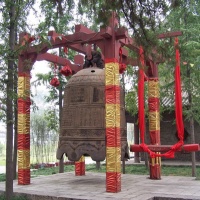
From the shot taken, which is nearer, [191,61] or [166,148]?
[166,148]

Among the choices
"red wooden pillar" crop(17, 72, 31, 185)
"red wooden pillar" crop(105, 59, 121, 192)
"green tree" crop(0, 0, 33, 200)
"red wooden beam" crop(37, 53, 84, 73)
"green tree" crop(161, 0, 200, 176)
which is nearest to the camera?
"green tree" crop(0, 0, 33, 200)

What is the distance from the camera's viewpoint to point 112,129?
22.0 feet

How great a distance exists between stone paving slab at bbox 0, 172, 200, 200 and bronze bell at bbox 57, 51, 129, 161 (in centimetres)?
73

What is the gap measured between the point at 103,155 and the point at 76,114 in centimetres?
107

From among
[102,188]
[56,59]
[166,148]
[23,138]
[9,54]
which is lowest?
[102,188]

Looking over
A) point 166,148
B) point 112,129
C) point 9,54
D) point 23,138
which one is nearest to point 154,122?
point 112,129

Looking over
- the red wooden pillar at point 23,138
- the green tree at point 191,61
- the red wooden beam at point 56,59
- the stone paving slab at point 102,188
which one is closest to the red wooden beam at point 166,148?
the stone paving slab at point 102,188

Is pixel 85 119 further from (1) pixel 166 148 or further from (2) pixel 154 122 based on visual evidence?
(2) pixel 154 122

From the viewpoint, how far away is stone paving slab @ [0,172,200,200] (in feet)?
20.2

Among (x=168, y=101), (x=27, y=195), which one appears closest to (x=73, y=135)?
(x=27, y=195)

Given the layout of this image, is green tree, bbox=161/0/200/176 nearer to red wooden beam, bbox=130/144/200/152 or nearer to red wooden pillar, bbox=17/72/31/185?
red wooden beam, bbox=130/144/200/152

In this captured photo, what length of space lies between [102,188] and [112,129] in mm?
1408

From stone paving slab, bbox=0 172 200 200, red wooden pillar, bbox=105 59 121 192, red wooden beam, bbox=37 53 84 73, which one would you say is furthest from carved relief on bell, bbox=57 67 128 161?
red wooden beam, bbox=37 53 84 73

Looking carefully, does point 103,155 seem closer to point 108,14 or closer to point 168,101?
point 108,14
